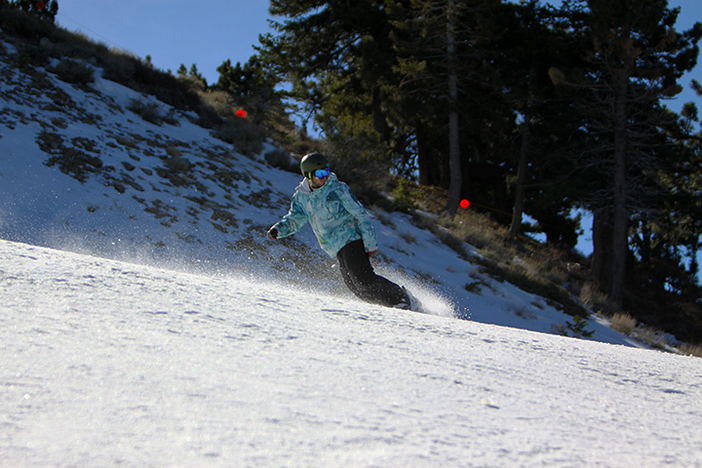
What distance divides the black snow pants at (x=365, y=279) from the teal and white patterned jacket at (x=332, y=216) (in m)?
0.08

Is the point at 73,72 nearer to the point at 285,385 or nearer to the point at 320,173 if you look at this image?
the point at 320,173

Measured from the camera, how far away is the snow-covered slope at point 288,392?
1229mm

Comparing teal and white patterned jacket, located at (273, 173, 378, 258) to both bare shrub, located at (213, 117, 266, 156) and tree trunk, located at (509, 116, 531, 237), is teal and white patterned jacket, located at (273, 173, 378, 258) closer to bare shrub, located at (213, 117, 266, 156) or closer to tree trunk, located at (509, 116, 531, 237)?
bare shrub, located at (213, 117, 266, 156)

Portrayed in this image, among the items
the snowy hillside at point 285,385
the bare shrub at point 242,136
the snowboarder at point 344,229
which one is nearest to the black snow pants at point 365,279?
the snowboarder at point 344,229

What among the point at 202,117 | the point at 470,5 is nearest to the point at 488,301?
the point at 202,117

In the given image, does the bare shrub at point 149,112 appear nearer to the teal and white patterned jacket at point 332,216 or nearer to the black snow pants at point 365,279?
the teal and white patterned jacket at point 332,216

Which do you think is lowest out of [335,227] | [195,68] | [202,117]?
[335,227]

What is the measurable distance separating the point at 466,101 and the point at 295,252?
48.8 feet

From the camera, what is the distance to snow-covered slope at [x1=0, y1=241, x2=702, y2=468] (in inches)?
48.4

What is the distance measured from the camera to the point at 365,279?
507 centimetres

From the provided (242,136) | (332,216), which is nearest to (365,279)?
(332,216)

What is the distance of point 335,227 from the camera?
501 cm

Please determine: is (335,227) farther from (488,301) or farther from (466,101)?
(466,101)

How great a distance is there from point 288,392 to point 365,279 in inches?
137
